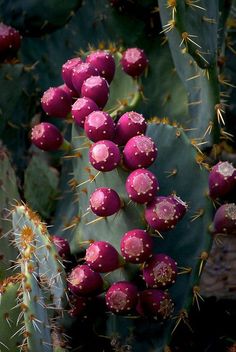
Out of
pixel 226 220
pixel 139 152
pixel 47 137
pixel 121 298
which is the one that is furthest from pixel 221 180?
pixel 47 137

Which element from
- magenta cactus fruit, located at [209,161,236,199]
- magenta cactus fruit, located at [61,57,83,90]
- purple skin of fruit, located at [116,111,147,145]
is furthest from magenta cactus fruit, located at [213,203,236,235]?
magenta cactus fruit, located at [61,57,83,90]

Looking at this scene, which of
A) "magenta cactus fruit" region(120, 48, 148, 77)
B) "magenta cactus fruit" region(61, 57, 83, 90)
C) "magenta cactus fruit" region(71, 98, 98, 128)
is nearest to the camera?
"magenta cactus fruit" region(71, 98, 98, 128)

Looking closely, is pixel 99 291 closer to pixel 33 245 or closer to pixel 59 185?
pixel 33 245

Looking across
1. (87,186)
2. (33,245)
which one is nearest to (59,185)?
(87,186)

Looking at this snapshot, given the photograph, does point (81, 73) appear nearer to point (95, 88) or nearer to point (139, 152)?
point (95, 88)

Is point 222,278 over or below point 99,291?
below

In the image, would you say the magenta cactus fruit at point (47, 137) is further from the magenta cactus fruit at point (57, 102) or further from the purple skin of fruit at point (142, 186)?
the purple skin of fruit at point (142, 186)

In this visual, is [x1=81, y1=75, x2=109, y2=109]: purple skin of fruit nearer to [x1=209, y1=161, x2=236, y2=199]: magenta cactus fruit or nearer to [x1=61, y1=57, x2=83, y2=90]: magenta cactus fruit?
[x1=61, y1=57, x2=83, y2=90]: magenta cactus fruit
